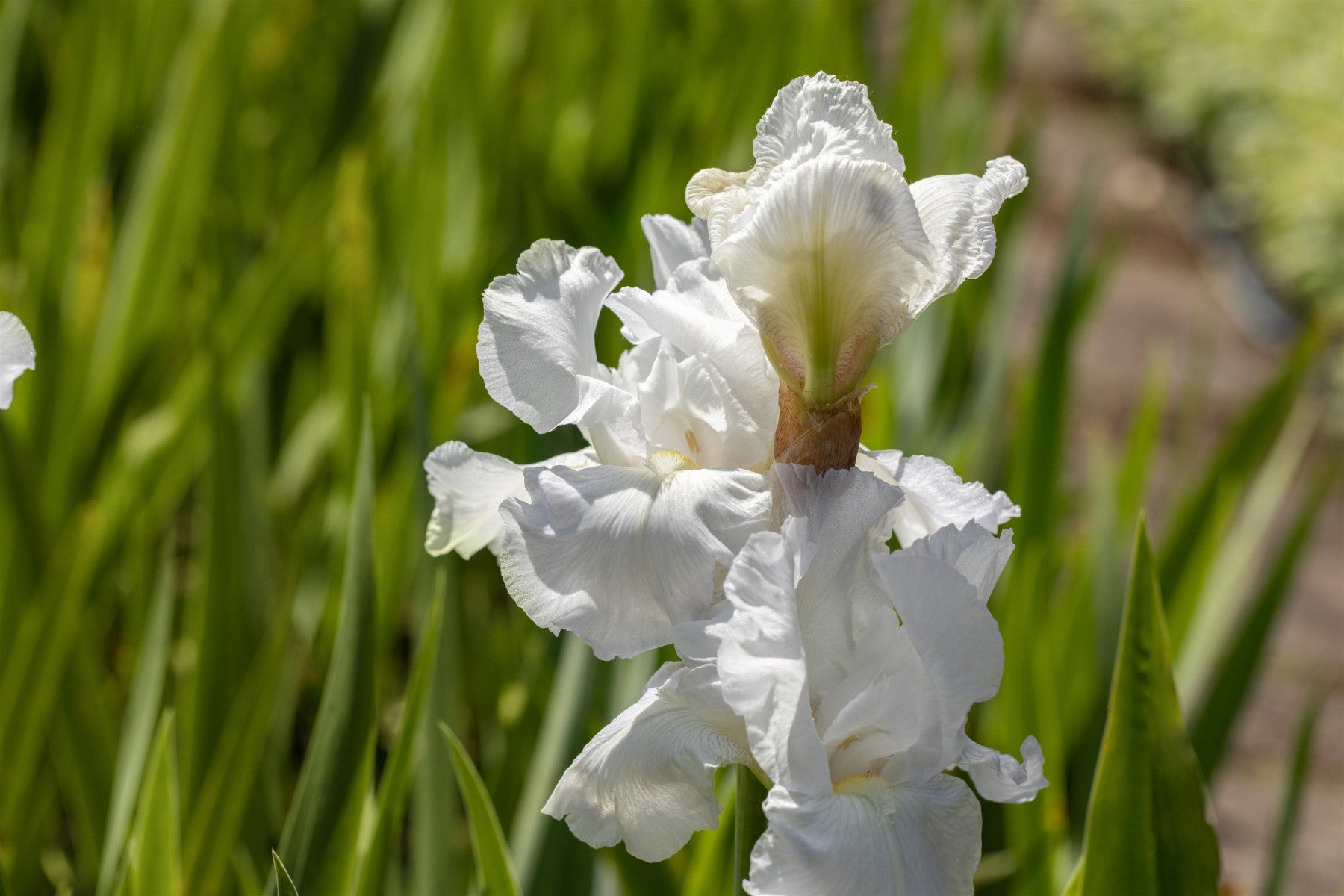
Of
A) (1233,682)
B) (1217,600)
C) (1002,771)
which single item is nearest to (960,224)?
(1002,771)

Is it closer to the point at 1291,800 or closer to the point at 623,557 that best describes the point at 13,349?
the point at 623,557

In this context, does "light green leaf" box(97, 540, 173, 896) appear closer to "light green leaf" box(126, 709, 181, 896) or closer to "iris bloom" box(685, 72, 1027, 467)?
"light green leaf" box(126, 709, 181, 896)

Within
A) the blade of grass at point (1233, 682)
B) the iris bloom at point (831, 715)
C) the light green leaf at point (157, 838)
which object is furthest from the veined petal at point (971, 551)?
the blade of grass at point (1233, 682)

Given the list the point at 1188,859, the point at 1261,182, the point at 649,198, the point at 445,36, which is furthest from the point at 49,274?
the point at 1261,182

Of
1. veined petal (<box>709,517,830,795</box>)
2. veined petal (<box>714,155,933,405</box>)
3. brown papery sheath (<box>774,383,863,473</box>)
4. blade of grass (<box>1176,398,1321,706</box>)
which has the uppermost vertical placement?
veined petal (<box>714,155,933,405</box>)

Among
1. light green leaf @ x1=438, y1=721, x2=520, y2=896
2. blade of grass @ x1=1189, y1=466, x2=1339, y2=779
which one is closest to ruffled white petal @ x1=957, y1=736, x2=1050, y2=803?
light green leaf @ x1=438, y1=721, x2=520, y2=896

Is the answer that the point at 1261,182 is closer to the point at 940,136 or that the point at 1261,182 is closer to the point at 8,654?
the point at 940,136

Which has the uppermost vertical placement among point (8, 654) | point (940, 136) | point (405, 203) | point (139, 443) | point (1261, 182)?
point (1261, 182)
